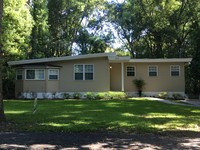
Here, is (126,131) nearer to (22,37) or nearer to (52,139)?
(52,139)

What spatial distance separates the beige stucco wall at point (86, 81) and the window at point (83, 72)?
0.23m

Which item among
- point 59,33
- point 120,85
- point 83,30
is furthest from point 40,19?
point 120,85

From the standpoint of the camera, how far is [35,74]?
2583cm

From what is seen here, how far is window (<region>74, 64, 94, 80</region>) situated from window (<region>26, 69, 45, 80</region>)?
257 cm

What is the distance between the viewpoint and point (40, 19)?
38.2m

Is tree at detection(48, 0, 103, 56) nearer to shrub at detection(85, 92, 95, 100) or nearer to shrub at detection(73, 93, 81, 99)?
shrub at detection(73, 93, 81, 99)

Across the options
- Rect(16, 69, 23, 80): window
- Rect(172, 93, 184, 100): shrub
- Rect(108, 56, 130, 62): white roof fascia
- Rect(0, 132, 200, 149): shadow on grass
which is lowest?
Rect(0, 132, 200, 149): shadow on grass

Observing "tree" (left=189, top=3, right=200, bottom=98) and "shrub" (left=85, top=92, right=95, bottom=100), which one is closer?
"shrub" (left=85, top=92, right=95, bottom=100)

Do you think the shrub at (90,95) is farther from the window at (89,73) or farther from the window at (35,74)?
the window at (35,74)

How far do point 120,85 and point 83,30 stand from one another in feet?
66.2

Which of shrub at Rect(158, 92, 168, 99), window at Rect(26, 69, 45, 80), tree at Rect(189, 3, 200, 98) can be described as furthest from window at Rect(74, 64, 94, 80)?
tree at Rect(189, 3, 200, 98)

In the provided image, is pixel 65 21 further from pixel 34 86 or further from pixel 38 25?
pixel 34 86

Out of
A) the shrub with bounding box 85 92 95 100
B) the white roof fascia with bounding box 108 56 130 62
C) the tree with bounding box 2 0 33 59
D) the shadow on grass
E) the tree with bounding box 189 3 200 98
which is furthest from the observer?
the tree with bounding box 189 3 200 98

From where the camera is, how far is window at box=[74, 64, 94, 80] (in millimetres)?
26031
